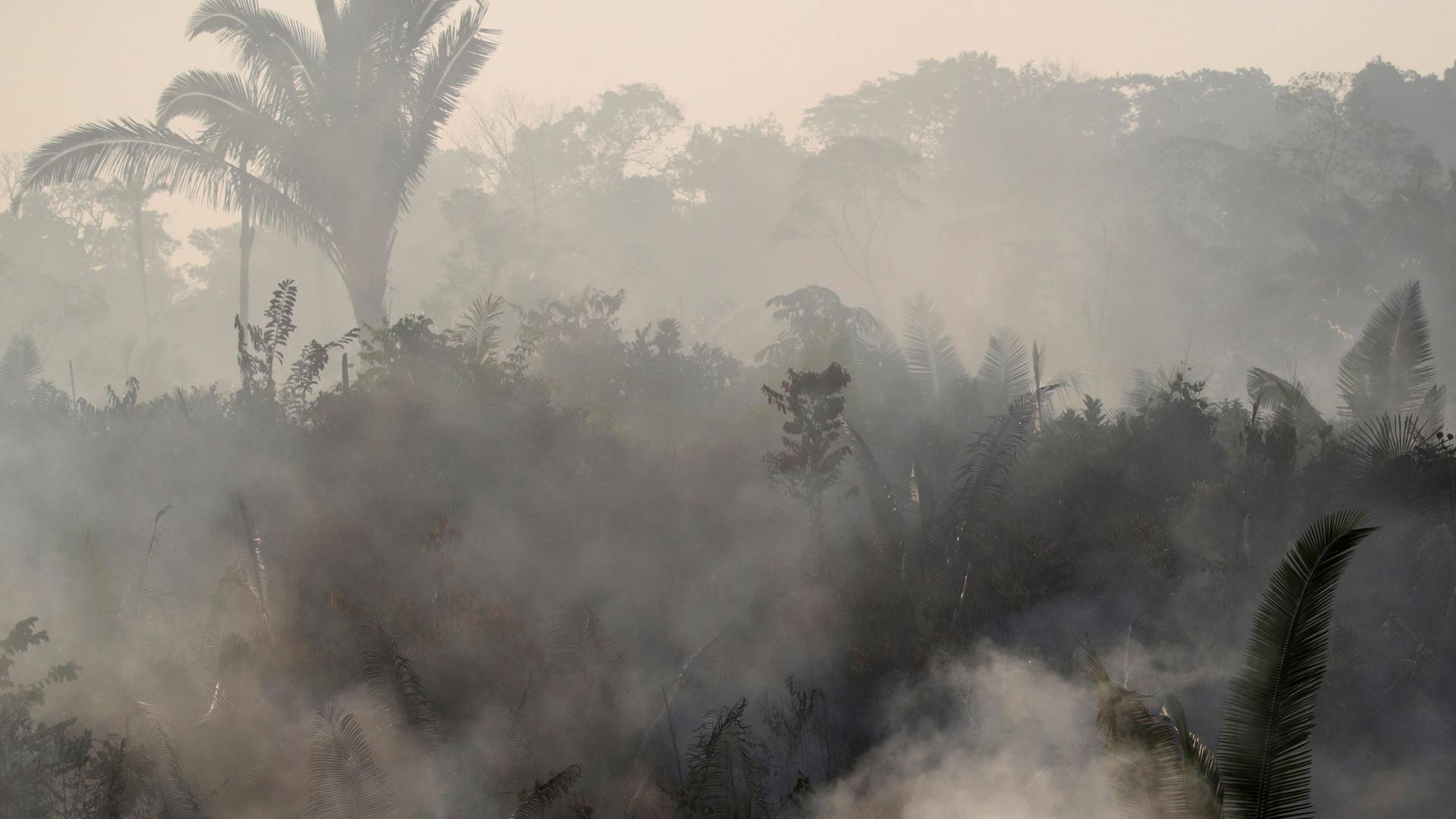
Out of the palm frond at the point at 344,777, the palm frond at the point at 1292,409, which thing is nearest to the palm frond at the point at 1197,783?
the palm frond at the point at 344,777

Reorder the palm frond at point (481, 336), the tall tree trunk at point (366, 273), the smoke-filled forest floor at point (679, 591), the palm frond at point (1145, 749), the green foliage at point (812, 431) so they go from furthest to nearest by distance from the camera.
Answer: the tall tree trunk at point (366, 273), the palm frond at point (481, 336), the green foliage at point (812, 431), the smoke-filled forest floor at point (679, 591), the palm frond at point (1145, 749)

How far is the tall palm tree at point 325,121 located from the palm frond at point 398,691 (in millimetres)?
8671

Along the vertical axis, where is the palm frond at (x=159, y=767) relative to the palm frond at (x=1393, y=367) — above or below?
below

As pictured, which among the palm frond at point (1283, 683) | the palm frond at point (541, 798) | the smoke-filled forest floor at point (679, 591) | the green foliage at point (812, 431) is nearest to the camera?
the palm frond at point (1283, 683)

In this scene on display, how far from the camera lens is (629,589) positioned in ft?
49.5

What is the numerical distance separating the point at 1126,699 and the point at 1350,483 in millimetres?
8035

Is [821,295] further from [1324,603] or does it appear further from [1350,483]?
[1324,603]

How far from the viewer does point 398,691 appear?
1178cm

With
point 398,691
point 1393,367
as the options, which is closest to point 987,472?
point 1393,367

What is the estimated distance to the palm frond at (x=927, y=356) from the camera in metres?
18.5

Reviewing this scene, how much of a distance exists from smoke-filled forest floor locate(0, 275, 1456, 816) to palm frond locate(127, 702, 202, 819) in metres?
0.04

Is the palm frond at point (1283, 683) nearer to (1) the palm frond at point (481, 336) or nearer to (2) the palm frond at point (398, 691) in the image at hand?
(2) the palm frond at point (398, 691)

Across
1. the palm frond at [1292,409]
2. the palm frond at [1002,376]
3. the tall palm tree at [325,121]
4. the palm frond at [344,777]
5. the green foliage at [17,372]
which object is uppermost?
the tall palm tree at [325,121]

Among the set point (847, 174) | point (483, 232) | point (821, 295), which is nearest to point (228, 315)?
point (483, 232)
